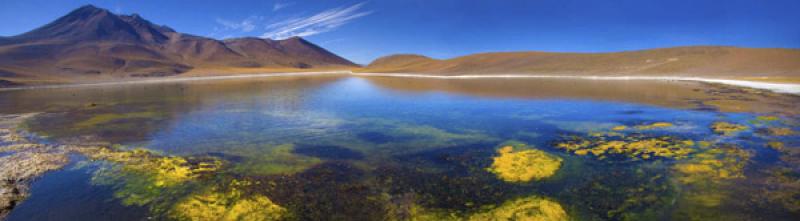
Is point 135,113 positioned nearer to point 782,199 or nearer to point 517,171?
point 517,171

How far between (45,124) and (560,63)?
6614cm

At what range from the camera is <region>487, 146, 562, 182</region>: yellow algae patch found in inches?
318

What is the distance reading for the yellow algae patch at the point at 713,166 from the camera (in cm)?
755

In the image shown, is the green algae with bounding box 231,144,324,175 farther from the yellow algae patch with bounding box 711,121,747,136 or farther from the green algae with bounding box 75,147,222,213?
the yellow algae patch with bounding box 711,121,747,136

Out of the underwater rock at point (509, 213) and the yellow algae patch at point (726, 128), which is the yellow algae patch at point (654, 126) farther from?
the underwater rock at point (509, 213)

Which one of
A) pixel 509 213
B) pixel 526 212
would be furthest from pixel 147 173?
pixel 526 212

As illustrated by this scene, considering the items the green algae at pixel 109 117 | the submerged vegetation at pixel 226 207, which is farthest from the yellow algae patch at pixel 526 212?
the green algae at pixel 109 117

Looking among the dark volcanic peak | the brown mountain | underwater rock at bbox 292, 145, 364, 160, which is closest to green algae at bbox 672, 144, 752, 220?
underwater rock at bbox 292, 145, 364, 160

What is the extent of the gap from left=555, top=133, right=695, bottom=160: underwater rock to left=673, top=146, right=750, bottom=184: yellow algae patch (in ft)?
1.55

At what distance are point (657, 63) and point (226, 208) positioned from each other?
65.8m

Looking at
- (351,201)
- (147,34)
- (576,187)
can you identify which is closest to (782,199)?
(576,187)

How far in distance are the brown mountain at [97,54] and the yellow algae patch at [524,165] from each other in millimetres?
71366

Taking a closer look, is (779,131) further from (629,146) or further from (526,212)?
(526,212)

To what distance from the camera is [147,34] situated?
196 meters
